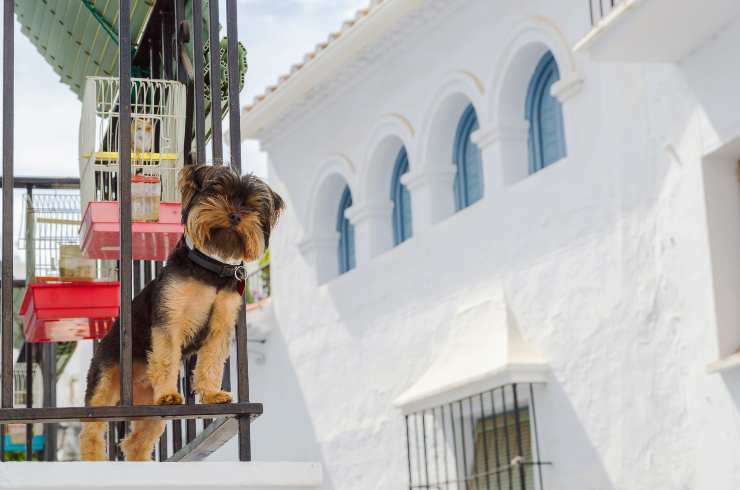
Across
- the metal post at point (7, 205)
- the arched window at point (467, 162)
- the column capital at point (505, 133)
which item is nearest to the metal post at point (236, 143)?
the metal post at point (7, 205)

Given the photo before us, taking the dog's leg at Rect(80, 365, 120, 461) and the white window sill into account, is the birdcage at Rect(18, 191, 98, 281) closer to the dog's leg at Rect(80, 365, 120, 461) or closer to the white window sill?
the dog's leg at Rect(80, 365, 120, 461)

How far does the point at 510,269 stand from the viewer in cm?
1123

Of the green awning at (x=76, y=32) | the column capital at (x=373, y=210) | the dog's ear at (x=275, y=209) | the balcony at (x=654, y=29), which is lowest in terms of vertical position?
the dog's ear at (x=275, y=209)

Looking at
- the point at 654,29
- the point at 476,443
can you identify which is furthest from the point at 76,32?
the point at 476,443

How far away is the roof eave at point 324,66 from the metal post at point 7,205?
863cm

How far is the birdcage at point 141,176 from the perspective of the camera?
4.73 meters

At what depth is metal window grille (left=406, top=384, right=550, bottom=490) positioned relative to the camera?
10852 millimetres

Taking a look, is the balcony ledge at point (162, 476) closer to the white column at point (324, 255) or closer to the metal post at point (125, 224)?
the metal post at point (125, 224)

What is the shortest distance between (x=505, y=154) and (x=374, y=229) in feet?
8.53

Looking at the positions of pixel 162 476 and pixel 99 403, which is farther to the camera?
pixel 99 403

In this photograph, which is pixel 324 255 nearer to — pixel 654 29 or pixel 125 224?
pixel 654 29

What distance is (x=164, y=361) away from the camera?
4.11 m

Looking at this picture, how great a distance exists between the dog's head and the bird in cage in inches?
49.7

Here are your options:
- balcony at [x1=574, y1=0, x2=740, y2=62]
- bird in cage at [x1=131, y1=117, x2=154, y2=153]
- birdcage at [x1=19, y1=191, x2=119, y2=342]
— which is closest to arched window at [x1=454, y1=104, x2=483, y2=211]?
balcony at [x1=574, y1=0, x2=740, y2=62]
